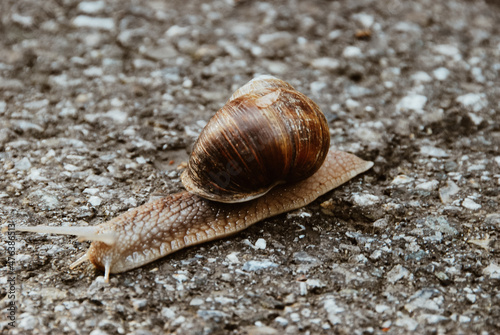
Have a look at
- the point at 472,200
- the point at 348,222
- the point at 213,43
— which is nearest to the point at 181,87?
the point at 213,43

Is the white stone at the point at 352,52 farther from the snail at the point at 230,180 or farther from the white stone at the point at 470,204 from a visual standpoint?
the white stone at the point at 470,204

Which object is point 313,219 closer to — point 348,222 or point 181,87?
point 348,222

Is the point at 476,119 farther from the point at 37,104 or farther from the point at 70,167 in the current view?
the point at 37,104

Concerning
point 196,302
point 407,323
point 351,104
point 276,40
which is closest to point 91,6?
point 276,40

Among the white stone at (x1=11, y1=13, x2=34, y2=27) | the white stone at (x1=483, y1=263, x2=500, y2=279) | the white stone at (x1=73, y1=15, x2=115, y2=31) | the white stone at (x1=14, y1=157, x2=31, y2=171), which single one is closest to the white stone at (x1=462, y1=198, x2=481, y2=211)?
the white stone at (x1=483, y1=263, x2=500, y2=279)

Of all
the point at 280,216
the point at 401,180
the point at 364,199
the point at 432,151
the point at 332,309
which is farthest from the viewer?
the point at 432,151

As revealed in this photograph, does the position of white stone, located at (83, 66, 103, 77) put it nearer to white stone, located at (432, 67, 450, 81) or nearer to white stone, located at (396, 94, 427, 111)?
white stone, located at (396, 94, 427, 111)
